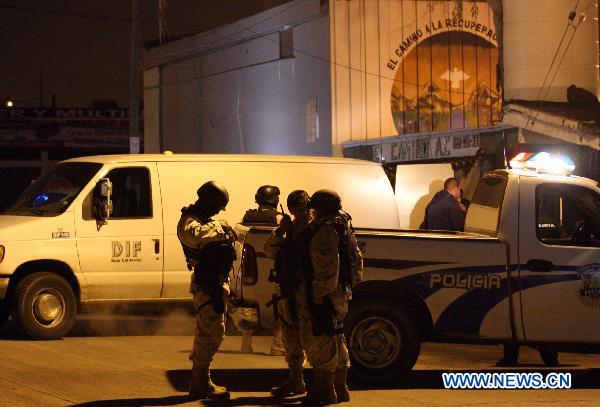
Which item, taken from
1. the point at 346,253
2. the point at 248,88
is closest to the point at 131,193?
the point at 346,253

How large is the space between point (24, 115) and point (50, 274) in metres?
53.4

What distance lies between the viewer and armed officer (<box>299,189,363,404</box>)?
8414 millimetres

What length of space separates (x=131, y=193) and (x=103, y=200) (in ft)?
1.66

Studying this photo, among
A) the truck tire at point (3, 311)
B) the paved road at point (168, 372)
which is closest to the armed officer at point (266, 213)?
the paved road at point (168, 372)

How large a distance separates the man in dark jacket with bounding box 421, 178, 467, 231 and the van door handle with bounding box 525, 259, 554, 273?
5723 millimetres

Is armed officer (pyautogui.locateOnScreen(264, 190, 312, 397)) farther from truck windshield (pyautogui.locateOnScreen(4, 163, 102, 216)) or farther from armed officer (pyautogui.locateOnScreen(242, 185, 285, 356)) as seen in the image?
truck windshield (pyautogui.locateOnScreen(4, 163, 102, 216))

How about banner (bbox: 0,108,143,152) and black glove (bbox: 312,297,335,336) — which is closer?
black glove (bbox: 312,297,335,336)

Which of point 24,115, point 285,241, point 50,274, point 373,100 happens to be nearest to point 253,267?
point 285,241

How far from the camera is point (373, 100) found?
2675 centimetres

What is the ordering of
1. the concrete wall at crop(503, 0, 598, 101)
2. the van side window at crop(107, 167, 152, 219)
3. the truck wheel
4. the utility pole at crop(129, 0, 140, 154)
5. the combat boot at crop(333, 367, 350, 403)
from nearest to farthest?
the combat boot at crop(333, 367, 350, 403) → the truck wheel → the van side window at crop(107, 167, 152, 219) → the concrete wall at crop(503, 0, 598, 101) → the utility pole at crop(129, 0, 140, 154)

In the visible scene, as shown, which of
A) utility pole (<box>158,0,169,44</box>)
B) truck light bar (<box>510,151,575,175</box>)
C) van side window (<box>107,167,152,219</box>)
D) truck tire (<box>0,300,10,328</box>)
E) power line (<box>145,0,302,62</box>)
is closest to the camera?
truck light bar (<box>510,151,575,175</box>)

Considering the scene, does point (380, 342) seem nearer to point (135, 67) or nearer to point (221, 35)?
point (135, 67)

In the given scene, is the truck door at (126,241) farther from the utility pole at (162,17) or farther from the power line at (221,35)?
the utility pole at (162,17)

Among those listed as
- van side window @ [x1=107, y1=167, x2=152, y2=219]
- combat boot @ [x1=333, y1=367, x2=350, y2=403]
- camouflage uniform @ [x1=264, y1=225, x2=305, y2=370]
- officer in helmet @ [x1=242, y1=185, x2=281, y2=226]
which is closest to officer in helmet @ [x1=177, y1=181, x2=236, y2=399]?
camouflage uniform @ [x1=264, y1=225, x2=305, y2=370]
